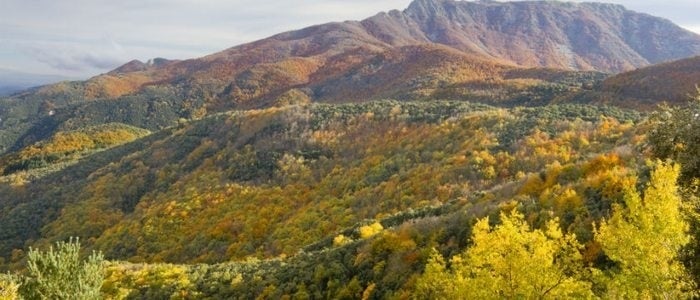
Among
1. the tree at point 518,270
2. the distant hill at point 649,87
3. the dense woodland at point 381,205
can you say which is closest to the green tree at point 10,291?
the dense woodland at point 381,205

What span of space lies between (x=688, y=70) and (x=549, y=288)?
10685cm

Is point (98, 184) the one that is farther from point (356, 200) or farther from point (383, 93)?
point (383, 93)

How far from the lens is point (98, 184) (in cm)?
7775

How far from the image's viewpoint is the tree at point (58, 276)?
1648 cm

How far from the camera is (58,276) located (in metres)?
16.7

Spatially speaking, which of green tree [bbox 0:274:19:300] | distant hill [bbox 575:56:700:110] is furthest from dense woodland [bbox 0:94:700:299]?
distant hill [bbox 575:56:700:110]

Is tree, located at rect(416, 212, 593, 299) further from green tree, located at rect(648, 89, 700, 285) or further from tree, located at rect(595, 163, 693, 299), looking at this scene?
green tree, located at rect(648, 89, 700, 285)

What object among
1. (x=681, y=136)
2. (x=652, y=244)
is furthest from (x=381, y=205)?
(x=681, y=136)

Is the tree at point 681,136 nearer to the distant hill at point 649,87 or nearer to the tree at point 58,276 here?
the tree at point 58,276

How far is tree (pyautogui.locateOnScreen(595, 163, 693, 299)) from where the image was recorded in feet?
51.6

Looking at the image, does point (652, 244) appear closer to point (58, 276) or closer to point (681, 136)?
point (681, 136)

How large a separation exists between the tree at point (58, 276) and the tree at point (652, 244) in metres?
15.9

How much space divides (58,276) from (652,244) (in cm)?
1750

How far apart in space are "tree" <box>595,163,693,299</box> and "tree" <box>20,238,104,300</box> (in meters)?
15.9
